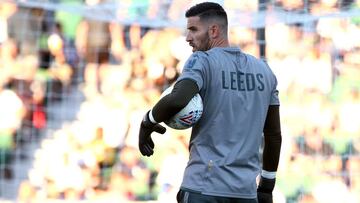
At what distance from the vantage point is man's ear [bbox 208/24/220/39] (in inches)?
119

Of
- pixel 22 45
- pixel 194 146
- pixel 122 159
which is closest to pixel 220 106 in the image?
pixel 194 146

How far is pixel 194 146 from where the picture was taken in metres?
2.99

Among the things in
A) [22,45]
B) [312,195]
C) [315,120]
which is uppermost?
[22,45]

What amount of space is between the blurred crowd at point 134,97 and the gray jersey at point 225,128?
13.1 ft

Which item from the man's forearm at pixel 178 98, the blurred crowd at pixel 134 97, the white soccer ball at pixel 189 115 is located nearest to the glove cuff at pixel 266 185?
the white soccer ball at pixel 189 115

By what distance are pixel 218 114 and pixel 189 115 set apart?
5.0 inches

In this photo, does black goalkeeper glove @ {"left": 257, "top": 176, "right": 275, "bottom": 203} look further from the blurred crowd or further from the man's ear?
the blurred crowd

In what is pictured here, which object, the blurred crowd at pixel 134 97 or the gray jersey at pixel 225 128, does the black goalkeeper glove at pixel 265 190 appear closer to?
the gray jersey at pixel 225 128

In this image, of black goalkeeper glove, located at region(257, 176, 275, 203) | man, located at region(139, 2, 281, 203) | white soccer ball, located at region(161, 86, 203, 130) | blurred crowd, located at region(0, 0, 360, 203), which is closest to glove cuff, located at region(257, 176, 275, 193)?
black goalkeeper glove, located at region(257, 176, 275, 203)

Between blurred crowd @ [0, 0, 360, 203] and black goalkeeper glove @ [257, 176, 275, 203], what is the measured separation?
12.2ft

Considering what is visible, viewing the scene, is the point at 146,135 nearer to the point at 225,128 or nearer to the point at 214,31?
the point at 225,128

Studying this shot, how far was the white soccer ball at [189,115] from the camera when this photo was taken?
9.34 feet

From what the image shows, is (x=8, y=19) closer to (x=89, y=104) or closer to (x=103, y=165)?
(x=89, y=104)

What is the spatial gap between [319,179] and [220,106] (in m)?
4.30
